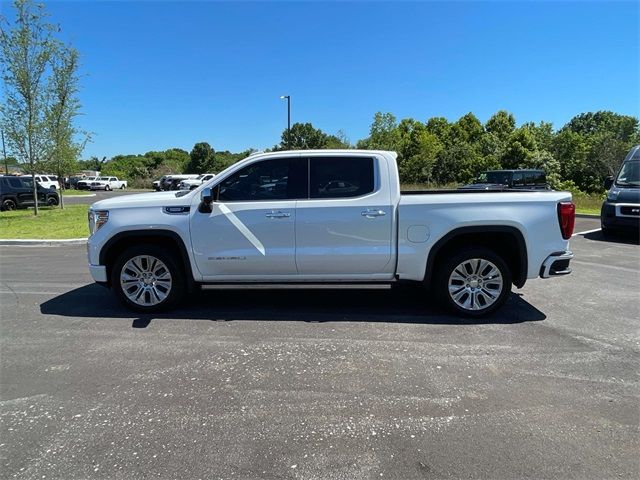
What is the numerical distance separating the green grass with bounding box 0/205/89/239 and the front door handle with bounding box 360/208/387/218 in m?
9.87

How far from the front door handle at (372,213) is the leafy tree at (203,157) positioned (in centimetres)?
6661

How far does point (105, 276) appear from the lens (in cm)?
531

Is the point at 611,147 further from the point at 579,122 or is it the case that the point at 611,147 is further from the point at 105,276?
the point at 579,122

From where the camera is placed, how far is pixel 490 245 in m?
5.25

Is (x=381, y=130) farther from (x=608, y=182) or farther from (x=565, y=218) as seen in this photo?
(x=565, y=218)

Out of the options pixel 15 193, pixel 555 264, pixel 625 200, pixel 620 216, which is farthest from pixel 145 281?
pixel 15 193

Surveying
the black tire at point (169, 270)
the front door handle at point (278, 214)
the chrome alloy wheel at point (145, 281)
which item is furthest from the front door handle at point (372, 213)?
the chrome alloy wheel at point (145, 281)

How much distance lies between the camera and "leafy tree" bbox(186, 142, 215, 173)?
68412 millimetres

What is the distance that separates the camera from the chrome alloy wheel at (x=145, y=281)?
529 centimetres

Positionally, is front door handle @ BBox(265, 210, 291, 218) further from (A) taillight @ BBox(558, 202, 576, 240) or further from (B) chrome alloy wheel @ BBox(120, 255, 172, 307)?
(A) taillight @ BBox(558, 202, 576, 240)

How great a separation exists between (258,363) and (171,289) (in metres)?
1.87

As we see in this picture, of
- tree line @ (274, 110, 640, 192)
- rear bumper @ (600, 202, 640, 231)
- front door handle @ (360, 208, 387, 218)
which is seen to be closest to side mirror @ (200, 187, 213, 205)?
front door handle @ (360, 208, 387, 218)

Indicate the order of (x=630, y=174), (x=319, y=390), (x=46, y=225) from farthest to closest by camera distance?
(x=46, y=225) → (x=630, y=174) → (x=319, y=390)

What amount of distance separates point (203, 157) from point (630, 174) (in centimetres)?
6389
